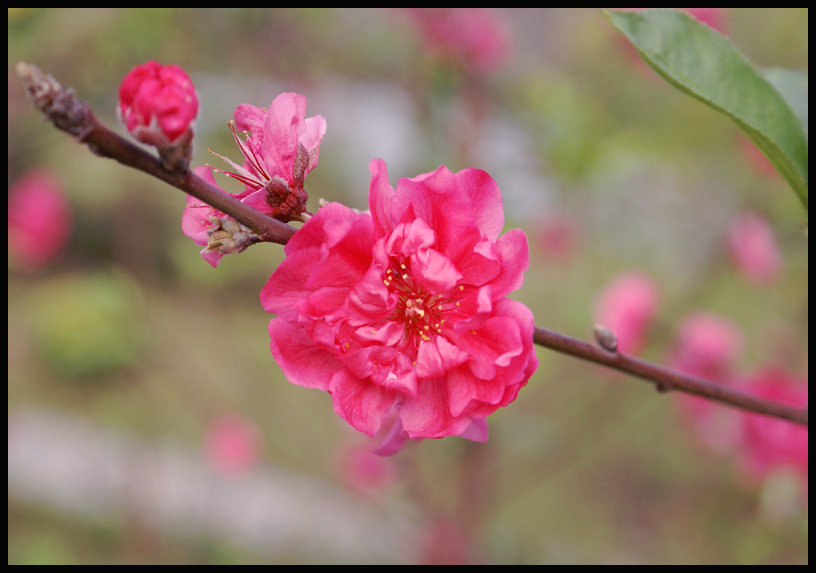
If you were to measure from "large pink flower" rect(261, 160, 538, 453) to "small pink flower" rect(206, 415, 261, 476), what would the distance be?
6.31 ft

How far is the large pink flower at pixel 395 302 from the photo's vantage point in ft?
1.71

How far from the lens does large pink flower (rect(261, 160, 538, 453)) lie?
0.52 m

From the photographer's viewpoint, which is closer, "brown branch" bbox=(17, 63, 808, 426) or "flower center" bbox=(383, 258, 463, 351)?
"brown branch" bbox=(17, 63, 808, 426)

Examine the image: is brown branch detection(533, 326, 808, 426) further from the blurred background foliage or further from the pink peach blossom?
the blurred background foliage

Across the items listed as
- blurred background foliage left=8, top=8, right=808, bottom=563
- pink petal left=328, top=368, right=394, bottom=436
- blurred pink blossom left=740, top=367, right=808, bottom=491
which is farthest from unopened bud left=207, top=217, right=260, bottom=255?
blurred background foliage left=8, top=8, right=808, bottom=563

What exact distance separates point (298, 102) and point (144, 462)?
8.71ft

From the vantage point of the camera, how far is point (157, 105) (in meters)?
0.44

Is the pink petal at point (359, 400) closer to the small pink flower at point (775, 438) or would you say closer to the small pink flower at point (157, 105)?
the small pink flower at point (157, 105)

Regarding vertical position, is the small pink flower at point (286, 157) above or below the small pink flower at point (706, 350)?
above

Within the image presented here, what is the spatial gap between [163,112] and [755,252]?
1.75 meters

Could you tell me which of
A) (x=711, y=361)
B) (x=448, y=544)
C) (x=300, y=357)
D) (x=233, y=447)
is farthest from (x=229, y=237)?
(x=233, y=447)

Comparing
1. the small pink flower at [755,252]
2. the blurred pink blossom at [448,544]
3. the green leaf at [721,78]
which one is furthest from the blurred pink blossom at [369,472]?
the green leaf at [721,78]

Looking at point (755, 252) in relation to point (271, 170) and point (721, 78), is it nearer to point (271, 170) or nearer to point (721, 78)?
point (721, 78)

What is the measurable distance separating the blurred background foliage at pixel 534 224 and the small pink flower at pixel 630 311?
0.23ft
